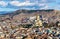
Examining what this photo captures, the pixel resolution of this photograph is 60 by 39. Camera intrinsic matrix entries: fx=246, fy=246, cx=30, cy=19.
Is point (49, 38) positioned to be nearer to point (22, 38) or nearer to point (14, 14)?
point (22, 38)

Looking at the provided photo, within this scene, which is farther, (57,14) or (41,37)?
(57,14)

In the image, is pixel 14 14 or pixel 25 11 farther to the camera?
pixel 25 11

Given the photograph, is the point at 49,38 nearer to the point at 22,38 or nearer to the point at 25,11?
the point at 22,38

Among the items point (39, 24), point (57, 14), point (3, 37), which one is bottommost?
point (57, 14)

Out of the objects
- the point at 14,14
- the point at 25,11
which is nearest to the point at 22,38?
the point at 14,14

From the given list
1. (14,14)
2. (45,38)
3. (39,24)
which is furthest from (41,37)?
(14,14)

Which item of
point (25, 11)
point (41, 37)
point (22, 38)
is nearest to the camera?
point (22, 38)

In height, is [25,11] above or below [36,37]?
below

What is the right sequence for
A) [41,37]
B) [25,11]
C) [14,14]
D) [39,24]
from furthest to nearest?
[25,11]
[14,14]
[39,24]
[41,37]

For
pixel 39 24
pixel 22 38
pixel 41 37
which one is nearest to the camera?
pixel 22 38
